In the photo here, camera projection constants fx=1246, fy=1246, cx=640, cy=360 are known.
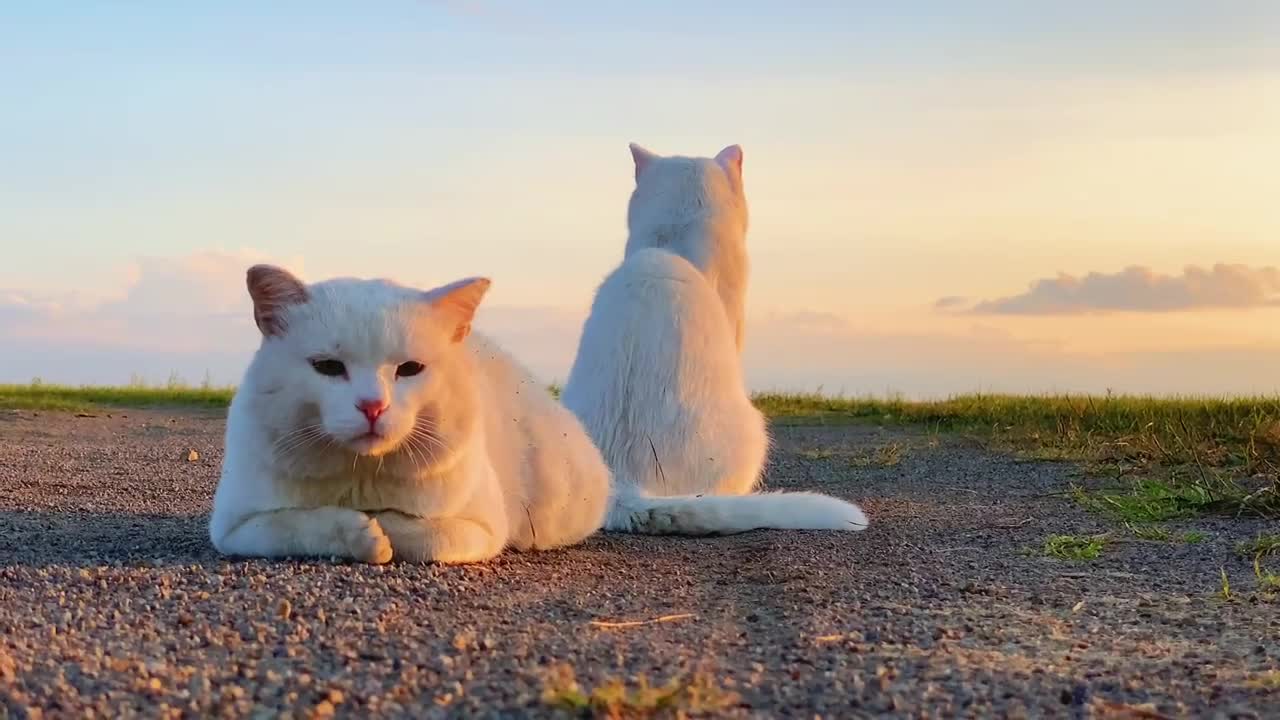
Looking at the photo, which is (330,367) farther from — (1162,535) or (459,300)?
(1162,535)

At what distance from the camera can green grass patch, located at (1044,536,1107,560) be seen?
4.84 meters

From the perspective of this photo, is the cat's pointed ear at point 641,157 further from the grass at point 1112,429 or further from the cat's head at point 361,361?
the cat's head at point 361,361

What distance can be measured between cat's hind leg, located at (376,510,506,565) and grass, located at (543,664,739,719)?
156 centimetres

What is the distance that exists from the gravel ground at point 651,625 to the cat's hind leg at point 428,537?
94 millimetres

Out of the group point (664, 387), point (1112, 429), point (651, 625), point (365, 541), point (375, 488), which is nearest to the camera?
point (651, 625)

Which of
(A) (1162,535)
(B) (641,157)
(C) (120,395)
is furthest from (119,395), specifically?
(A) (1162,535)

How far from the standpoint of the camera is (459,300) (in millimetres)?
3867

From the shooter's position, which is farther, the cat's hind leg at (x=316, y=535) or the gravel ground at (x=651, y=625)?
the cat's hind leg at (x=316, y=535)

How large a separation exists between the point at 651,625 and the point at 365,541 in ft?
3.43

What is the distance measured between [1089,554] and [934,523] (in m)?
1.06

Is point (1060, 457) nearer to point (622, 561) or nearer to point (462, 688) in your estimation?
point (622, 561)

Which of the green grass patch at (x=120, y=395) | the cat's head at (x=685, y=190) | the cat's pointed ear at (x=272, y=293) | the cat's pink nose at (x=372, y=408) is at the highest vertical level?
the cat's head at (x=685, y=190)

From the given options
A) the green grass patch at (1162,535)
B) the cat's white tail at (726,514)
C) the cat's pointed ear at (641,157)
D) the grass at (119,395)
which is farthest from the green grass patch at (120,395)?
the green grass patch at (1162,535)

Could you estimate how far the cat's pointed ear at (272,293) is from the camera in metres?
3.69
